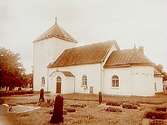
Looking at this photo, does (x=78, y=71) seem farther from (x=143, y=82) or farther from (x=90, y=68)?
(x=143, y=82)

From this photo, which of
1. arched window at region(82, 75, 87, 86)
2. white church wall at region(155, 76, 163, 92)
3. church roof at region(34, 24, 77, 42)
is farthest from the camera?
white church wall at region(155, 76, 163, 92)

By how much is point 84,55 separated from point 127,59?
218 cm

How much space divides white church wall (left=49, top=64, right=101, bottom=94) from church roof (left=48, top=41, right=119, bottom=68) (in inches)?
A: 7.1

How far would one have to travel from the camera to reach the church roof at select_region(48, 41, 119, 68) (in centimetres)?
1072

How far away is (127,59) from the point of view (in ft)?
32.4

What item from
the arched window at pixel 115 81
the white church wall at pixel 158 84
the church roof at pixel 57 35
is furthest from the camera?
the white church wall at pixel 158 84

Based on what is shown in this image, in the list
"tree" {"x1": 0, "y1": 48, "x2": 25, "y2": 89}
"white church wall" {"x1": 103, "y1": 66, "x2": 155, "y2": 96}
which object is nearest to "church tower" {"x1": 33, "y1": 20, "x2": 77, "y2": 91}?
"white church wall" {"x1": 103, "y1": 66, "x2": 155, "y2": 96}

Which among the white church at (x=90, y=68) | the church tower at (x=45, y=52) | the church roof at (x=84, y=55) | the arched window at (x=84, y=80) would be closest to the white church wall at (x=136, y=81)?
the white church at (x=90, y=68)

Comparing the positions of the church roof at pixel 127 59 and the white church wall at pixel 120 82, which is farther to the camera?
the white church wall at pixel 120 82

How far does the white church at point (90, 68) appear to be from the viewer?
945 centimetres

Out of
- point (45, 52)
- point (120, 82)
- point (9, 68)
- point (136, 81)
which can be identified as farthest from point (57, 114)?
point (45, 52)

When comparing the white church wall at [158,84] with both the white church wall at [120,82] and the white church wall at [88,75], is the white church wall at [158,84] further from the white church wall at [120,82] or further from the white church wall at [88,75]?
the white church wall at [88,75]

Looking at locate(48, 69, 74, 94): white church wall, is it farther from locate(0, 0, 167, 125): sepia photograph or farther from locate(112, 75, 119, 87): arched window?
locate(112, 75, 119, 87): arched window

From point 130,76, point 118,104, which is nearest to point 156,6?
point 118,104
